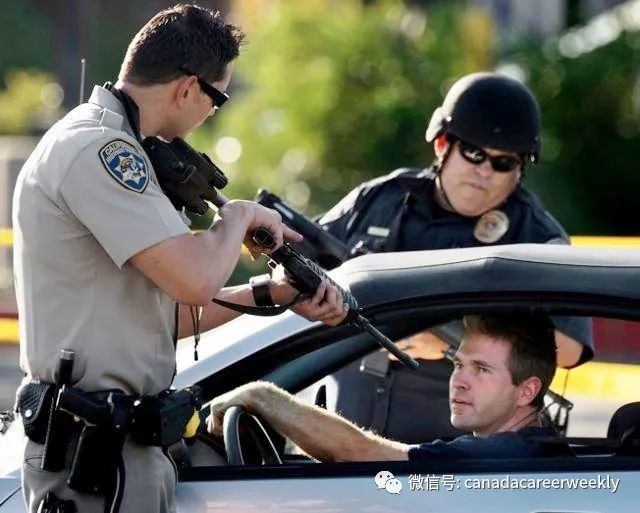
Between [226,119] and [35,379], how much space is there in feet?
36.3

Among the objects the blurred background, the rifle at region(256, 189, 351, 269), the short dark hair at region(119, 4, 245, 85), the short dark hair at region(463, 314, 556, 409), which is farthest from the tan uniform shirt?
the blurred background

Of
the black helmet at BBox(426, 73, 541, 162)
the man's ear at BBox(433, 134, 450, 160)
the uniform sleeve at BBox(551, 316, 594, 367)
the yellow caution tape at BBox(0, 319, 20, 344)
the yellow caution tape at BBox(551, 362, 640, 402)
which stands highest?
the black helmet at BBox(426, 73, 541, 162)

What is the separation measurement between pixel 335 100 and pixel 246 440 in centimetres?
943

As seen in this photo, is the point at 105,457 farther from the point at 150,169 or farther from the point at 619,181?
the point at 619,181

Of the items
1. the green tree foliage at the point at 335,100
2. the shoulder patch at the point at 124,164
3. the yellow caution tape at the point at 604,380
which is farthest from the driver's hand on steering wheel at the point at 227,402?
the green tree foliage at the point at 335,100

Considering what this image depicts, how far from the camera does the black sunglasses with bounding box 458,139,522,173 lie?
4.68m

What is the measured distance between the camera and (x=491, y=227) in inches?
184

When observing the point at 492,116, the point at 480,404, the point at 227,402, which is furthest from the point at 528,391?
the point at 492,116

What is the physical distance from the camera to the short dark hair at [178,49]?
309 centimetres

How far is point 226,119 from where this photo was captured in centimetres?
1402

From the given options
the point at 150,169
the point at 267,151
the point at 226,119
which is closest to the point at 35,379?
the point at 150,169

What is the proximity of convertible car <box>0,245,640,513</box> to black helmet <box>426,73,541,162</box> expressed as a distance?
1.23 metres

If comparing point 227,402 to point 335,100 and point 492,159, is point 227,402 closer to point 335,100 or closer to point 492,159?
point 492,159

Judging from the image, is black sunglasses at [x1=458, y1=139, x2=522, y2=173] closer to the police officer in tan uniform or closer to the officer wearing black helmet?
the officer wearing black helmet
